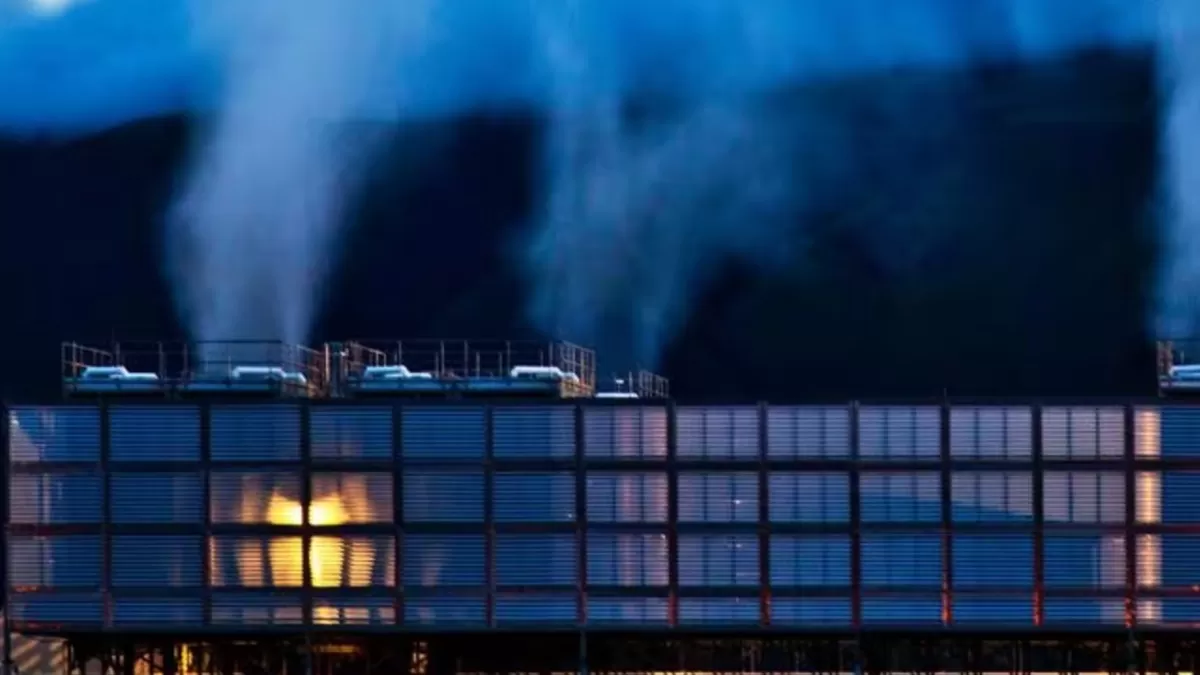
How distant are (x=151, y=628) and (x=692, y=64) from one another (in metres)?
21.7

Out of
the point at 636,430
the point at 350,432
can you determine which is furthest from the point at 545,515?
the point at 350,432

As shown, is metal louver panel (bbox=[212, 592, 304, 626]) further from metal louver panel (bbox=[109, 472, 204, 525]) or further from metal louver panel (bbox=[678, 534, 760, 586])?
metal louver panel (bbox=[678, 534, 760, 586])

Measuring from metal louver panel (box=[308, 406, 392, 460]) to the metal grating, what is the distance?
29.4ft

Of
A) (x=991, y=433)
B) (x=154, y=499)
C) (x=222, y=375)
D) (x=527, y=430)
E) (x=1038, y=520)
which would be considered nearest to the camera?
(x=1038, y=520)

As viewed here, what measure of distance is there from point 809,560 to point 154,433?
15582 mm

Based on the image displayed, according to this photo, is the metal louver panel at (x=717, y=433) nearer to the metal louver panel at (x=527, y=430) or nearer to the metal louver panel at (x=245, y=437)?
the metal louver panel at (x=527, y=430)

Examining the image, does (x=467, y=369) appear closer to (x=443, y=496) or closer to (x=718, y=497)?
(x=443, y=496)

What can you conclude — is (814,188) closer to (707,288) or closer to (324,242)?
(707,288)

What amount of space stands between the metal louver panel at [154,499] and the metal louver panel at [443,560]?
5019 millimetres

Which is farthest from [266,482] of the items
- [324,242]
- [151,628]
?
[324,242]

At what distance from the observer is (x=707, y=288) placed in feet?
158

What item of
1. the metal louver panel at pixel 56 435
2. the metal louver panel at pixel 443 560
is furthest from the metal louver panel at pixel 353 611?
the metal louver panel at pixel 56 435

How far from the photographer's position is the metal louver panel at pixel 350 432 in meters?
40.1

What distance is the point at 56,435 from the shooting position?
132 feet
